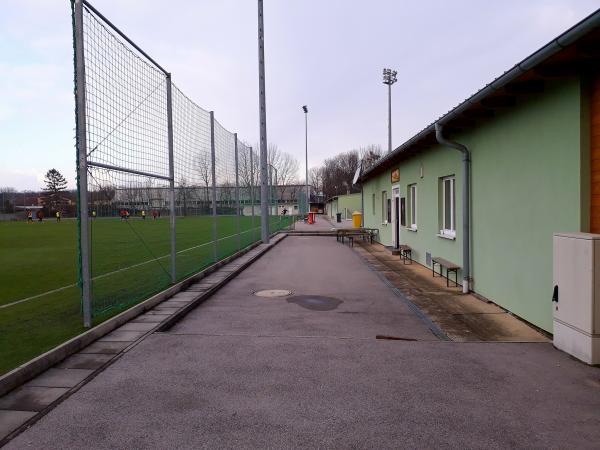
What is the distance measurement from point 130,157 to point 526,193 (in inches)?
225

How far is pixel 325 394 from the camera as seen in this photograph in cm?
386

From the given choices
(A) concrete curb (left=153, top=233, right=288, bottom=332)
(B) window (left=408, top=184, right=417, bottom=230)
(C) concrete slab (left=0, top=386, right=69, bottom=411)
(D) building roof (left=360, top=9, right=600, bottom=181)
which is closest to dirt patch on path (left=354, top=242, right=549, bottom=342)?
(B) window (left=408, top=184, right=417, bottom=230)

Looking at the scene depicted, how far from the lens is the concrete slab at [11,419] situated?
3.23 meters

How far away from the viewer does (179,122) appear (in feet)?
29.9

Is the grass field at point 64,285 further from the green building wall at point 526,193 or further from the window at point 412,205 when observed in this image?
the window at point 412,205

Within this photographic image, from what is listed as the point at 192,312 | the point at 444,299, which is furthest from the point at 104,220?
the point at 444,299

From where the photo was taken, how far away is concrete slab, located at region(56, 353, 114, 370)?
14.8 feet

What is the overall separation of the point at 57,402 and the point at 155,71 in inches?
233

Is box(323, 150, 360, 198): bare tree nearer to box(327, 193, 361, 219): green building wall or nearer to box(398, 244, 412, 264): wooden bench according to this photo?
box(327, 193, 361, 219): green building wall

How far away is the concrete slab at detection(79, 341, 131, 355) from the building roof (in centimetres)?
534

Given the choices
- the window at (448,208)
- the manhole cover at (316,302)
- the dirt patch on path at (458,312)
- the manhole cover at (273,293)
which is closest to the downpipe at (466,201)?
the dirt patch on path at (458,312)

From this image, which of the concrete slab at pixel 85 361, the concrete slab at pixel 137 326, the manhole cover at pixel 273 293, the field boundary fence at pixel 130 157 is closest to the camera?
the concrete slab at pixel 85 361

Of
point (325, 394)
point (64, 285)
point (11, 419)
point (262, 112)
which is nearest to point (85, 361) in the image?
point (11, 419)

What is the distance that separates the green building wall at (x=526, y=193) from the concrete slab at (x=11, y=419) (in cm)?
550
